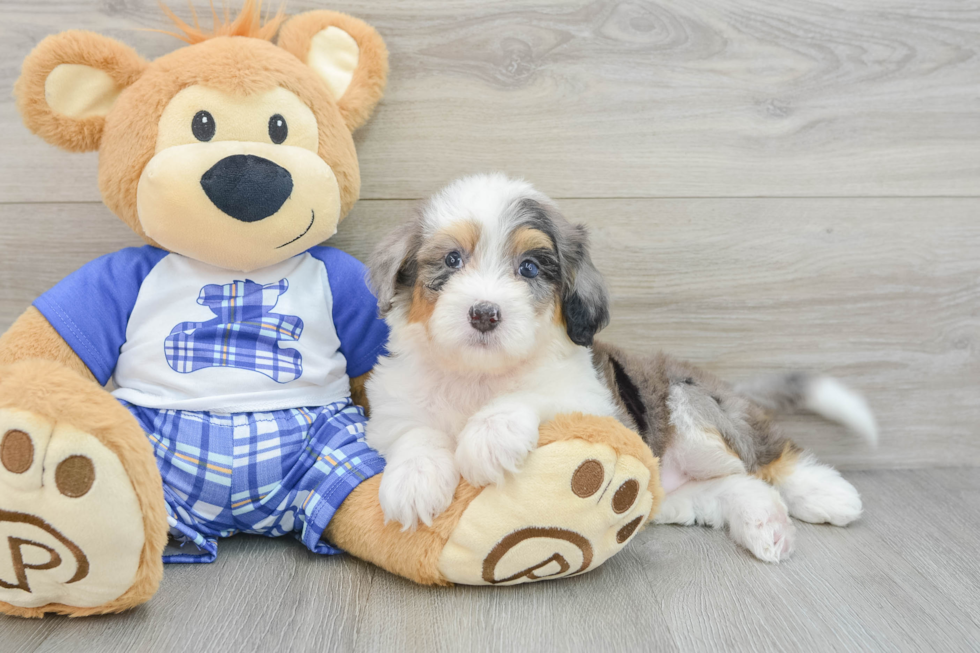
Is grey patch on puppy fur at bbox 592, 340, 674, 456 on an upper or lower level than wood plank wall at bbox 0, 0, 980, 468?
lower

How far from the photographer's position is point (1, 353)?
163 centimetres

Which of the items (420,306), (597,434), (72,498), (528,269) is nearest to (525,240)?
(528,269)

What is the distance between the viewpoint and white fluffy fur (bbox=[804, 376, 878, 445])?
214 centimetres

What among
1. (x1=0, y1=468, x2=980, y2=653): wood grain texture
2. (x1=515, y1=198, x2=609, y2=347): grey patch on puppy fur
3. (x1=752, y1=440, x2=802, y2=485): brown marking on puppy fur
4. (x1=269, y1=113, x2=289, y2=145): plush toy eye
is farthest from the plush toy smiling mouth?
(x1=752, y1=440, x2=802, y2=485): brown marking on puppy fur

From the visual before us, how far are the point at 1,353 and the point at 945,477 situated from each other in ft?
9.17

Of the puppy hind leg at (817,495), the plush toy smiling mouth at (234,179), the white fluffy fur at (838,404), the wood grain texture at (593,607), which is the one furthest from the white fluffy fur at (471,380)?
the white fluffy fur at (838,404)

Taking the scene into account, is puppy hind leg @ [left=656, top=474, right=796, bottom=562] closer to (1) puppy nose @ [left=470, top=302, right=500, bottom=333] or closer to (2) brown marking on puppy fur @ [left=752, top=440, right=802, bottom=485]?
(2) brown marking on puppy fur @ [left=752, top=440, right=802, bottom=485]

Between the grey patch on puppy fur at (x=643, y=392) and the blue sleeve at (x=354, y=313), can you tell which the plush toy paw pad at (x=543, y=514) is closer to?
the grey patch on puppy fur at (x=643, y=392)

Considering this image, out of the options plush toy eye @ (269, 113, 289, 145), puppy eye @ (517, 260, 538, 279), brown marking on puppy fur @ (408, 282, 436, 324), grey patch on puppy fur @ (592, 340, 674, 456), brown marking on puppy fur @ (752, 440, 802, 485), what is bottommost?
brown marking on puppy fur @ (752, 440, 802, 485)

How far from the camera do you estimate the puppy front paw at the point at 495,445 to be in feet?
4.75

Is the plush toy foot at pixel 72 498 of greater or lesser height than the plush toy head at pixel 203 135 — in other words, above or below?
below

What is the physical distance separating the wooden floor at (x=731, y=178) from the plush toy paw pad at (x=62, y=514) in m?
0.46

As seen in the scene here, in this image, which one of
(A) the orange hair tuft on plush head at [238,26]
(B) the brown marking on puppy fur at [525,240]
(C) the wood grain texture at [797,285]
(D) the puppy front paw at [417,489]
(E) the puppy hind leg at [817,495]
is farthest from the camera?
(C) the wood grain texture at [797,285]

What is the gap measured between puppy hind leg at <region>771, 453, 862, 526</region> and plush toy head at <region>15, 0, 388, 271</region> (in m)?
1.50
